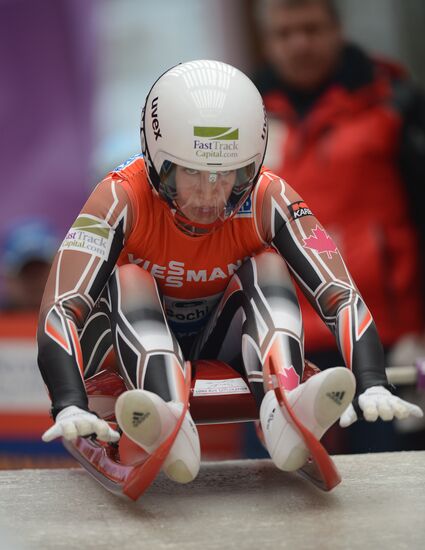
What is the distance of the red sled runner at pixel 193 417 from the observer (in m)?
3.84

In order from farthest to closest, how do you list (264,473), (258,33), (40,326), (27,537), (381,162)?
1. (258,33)
2. (381,162)
3. (264,473)
4. (40,326)
5. (27,537)

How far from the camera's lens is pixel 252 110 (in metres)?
4.15

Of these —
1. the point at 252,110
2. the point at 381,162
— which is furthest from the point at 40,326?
the point at 381,162

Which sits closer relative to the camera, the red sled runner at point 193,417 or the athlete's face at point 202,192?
the red sled runner at point 193,417

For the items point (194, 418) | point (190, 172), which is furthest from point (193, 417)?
point (190, 172)

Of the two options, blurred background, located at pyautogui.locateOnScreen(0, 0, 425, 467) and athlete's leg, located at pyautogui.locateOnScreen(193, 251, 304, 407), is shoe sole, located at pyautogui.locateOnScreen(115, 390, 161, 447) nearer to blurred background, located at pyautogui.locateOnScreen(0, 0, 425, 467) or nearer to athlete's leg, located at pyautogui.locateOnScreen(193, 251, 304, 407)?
athlete's leg, located at pyautogui.locateOnScreen(193, 251, 304, 407)

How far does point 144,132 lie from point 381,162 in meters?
2.19

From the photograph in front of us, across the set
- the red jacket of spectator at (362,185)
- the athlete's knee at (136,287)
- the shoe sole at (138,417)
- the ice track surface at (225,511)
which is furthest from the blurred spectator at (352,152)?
the shoe sole at (138,417)

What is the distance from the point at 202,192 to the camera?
4098 mm

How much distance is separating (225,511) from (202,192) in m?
1.06

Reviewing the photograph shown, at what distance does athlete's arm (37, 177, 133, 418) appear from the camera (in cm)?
396

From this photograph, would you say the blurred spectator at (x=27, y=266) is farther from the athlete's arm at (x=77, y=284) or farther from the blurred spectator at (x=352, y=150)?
the athlete's arm at (x=77, y=284)

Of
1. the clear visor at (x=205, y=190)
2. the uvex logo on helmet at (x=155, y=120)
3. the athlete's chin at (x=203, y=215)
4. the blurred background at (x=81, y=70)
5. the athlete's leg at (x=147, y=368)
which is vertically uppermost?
the uvex logo on helmet at (x=155, y=120)

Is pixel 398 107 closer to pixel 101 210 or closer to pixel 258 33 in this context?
pixel 258 33
